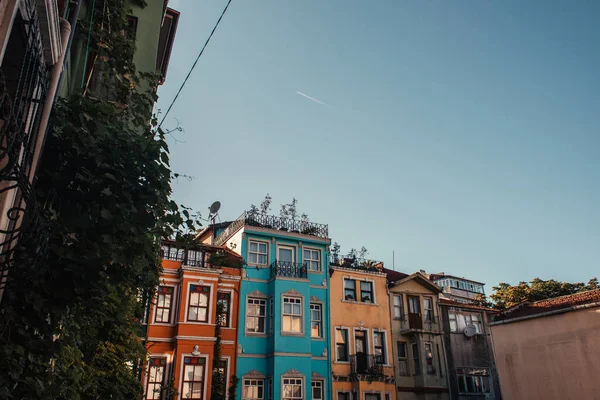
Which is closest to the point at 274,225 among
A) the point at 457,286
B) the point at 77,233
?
the point at 77,233

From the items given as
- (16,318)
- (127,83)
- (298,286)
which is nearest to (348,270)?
(298,286)

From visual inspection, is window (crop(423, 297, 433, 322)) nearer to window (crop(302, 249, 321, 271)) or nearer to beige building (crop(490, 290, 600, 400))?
beige building (crop(490, 290, 600, 400))

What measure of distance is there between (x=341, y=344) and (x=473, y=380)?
9049mm

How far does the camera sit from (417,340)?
1129 inches

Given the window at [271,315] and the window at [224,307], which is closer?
the window at [224,307]

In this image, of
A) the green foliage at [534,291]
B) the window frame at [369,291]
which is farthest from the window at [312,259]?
the green foliage at [534,291]

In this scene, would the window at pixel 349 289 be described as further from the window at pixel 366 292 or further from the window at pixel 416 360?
the window at pixel 416 360

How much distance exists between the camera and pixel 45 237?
4.56 metres

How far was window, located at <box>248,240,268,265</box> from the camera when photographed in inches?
1035

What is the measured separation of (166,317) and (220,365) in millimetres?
3357

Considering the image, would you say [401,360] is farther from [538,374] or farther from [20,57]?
[20,57]

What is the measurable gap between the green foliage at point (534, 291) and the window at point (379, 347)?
15.1 meters

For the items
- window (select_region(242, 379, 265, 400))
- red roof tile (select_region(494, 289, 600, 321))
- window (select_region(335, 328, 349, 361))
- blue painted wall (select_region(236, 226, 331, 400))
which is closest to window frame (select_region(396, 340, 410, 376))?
window (select_region(335, 328, 349, 361))

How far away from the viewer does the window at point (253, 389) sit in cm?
2333
